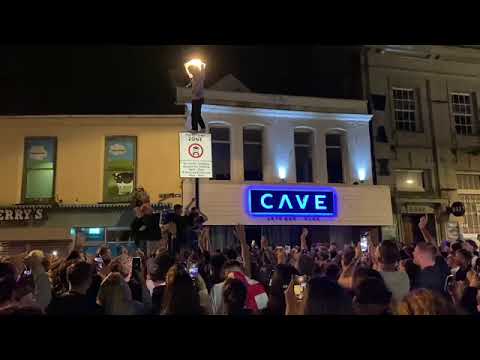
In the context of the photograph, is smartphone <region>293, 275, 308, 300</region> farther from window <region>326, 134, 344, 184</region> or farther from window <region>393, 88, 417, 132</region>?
window <region>393, 88, 417, 132</region>

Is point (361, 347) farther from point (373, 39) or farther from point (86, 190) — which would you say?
point (86, 190)

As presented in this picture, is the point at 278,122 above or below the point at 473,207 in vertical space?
above

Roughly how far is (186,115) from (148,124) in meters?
0.84

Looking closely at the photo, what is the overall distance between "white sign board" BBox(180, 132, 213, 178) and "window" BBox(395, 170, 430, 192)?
17.0ft

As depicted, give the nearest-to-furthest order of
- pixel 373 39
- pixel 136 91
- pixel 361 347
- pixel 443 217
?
1. pixel 361 347
2. pixel 373 39
3. pixel 136 91
4. pixel 443 217

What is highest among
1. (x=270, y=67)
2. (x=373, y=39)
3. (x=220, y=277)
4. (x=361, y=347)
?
(x=270, y=67)

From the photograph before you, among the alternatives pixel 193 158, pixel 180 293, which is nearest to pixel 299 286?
pixel 180 293

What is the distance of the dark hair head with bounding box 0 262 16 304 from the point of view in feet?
10.1

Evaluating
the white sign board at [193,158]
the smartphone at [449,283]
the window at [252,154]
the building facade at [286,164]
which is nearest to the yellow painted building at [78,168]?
the building facade at [286,164]

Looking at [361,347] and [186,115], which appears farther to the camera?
[186,115]

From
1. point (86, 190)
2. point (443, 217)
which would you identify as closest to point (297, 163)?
point (443, 217)

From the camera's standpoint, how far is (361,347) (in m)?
3.64

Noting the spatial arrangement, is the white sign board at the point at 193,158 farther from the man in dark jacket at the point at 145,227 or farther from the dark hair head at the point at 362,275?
the dark hair head at the point at 362,275

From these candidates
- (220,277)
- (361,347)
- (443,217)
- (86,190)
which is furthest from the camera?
(443,217)
